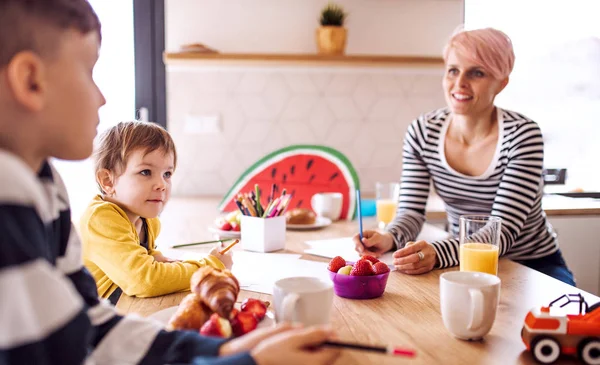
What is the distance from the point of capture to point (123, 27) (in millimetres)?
2570

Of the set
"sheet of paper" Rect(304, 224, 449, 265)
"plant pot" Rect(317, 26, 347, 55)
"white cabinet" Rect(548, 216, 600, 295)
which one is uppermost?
"plant pot" Rect(317, 26, 347, 55)

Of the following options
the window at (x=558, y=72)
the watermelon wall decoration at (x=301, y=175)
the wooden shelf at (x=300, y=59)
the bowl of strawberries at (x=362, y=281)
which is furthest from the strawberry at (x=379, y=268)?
the window at (x=558, y=72)

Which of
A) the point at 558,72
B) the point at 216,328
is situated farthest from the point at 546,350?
the point at 558,72

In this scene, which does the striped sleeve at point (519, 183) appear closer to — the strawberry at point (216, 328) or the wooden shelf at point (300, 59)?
the strawberry at point (216, 328)

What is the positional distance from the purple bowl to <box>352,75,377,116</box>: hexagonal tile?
1.69 meters

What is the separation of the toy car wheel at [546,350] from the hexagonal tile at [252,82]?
2008 mm

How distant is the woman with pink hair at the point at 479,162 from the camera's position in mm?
1486

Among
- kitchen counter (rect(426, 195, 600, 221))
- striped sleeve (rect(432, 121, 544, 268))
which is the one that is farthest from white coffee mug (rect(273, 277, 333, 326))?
kitchen counter (rect(426, 195, 600, 221))

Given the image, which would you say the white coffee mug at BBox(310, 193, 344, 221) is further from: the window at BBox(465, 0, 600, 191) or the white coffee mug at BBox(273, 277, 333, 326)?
the window at BBox(465, 0, 600, 191)

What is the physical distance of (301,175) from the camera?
6.78 ft

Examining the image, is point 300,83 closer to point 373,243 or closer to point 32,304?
A: point 373,243

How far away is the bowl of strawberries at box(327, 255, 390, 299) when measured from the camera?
1025 mm

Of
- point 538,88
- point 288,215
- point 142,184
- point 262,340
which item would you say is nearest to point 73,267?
point 262,340

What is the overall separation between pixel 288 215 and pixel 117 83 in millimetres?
1232
